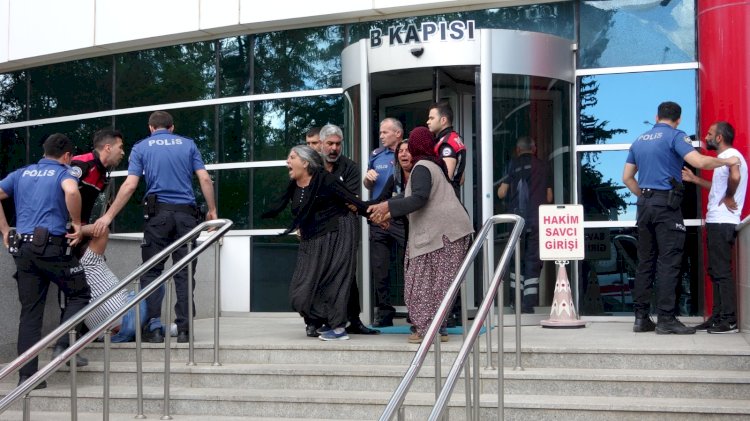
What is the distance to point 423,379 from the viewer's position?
699cm

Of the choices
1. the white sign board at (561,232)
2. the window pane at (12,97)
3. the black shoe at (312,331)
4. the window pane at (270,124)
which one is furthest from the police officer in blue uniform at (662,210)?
the window pane at (12,97)

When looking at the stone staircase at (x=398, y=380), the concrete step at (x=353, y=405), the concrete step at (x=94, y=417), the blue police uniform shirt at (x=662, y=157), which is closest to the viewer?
the concrete step at (x=353, y=405)

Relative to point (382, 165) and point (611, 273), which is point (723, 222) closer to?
point (611, 273)

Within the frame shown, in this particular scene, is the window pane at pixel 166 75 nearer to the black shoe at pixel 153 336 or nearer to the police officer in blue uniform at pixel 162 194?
the police officer in blue uniform at pixel 162 194

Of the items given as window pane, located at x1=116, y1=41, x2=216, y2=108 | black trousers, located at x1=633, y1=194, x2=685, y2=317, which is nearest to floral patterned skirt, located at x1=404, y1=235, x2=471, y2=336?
black trousers, located at x1=633, y1=194, x2=685, y2=317

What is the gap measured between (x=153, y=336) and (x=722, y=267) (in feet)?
14.8

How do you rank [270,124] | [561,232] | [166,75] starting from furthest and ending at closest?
1. [166,75]
2. [270,124]
3. [561,232]

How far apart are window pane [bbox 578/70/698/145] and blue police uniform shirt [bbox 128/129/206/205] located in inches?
164

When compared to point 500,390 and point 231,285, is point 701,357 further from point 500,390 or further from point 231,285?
point 231,285

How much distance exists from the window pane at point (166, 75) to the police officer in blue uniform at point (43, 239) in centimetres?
467

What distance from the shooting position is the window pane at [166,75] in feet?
40.8

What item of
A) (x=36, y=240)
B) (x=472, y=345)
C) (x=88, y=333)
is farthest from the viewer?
(x=36, y=240)

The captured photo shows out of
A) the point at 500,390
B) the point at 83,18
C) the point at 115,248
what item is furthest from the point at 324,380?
the point at 83,18

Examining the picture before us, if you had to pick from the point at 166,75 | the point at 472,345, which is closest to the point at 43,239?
the point at 472,345
